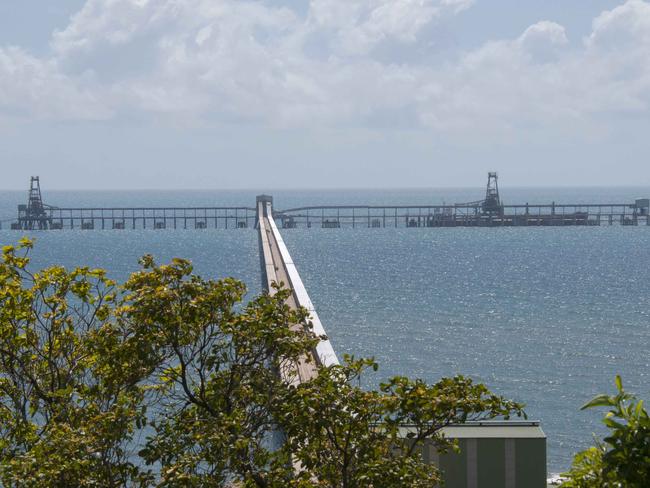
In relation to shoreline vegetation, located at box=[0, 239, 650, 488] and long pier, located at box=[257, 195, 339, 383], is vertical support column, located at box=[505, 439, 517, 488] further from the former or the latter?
shoreline vegetation, located at box=[0, 239, 650, 488]

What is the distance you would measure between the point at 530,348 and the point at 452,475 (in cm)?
4119

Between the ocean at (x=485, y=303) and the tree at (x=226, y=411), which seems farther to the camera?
the ocean at (x=485, y=303)

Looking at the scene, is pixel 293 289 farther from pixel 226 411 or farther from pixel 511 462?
pixel 226 411

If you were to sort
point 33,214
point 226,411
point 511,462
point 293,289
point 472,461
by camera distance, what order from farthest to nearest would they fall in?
point 33,214
point 293,289
point 511,462
point 472,461
point 226,411

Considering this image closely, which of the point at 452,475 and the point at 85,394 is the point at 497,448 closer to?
the point at 452,475

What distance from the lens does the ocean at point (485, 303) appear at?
52844 mm

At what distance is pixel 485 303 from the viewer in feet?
293

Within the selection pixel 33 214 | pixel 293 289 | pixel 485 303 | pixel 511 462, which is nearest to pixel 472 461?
pixel 511 462

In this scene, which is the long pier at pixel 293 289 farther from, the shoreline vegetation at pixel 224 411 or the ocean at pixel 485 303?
the ocean at pixel 485 303

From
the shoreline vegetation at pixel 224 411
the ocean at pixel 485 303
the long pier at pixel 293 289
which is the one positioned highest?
the shoreline vegetation at pixel 224 411

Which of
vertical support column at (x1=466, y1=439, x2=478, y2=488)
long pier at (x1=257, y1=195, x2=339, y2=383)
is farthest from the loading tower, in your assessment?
vertical support column at (x1=466, y1=439, x2=478, y2=488)

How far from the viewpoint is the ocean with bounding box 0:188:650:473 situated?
5284 cm

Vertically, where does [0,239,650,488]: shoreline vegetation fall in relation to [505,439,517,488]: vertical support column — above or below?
above

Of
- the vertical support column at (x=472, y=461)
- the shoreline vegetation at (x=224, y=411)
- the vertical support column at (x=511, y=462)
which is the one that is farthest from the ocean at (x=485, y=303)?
the shoreline vegetation at (x=224, y=411)
